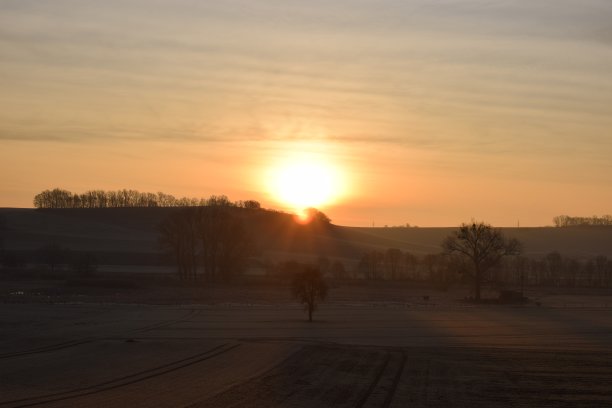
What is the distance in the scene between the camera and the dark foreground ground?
1053 inches

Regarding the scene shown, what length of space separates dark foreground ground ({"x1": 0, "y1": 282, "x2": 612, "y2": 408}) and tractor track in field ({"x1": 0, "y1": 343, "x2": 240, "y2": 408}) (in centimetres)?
6

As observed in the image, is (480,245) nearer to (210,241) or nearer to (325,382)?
(210,241)

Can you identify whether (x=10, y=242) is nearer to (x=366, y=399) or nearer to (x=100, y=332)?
(x=100, y=332)

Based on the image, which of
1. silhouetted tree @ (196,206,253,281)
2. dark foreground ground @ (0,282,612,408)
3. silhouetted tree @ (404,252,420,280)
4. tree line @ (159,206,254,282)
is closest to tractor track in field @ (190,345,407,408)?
dark foreground ground @ (0,282,612,408)

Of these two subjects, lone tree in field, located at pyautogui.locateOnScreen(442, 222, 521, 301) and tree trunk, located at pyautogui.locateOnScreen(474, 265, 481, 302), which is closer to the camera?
tree trunk, located at pyautogui.locateOnScreen(474, 265, 481, 302)

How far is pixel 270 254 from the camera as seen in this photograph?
188m

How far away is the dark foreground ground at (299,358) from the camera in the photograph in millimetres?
26750

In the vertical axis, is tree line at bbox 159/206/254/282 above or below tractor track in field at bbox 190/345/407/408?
above

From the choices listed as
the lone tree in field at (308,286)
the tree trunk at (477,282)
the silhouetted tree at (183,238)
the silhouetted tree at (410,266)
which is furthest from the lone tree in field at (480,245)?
the silhouetted tree at (410,266)

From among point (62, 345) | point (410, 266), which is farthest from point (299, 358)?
point (410, 266)

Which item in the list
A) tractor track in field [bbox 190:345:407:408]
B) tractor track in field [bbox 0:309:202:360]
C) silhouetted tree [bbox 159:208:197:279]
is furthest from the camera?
silhouetted tree [bbox 159:208:197:279]

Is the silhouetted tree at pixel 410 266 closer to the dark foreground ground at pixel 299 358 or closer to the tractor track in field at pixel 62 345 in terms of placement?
the dark foreground ground at pixel 299 358

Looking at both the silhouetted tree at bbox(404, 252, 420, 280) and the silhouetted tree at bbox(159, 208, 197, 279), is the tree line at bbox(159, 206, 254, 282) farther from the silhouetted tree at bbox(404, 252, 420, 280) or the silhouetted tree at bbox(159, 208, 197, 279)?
the silhouetted tree at bbox(404, 252, 420, 280)

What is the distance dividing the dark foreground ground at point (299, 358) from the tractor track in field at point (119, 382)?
0.06 meters
